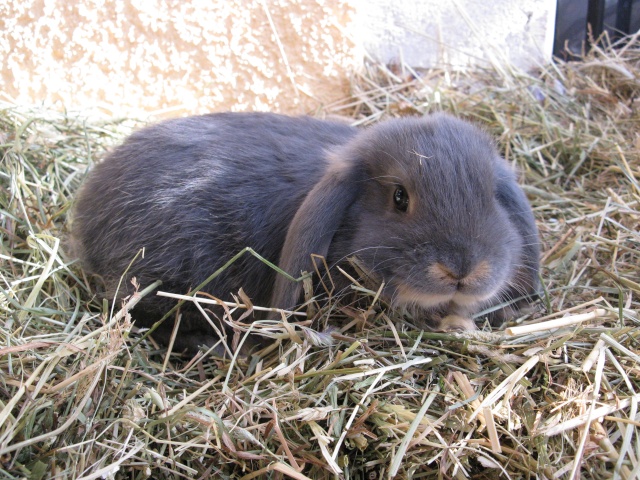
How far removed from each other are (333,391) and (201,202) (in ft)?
3.74

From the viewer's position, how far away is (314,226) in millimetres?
2527

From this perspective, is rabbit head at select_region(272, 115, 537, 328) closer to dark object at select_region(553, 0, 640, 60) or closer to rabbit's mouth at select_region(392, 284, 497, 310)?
rabbit's mouth at select_region(392, 284, 497, 310)

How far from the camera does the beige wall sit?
4.08 meters

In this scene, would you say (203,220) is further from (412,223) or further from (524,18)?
(524,18)

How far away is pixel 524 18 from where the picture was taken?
15.1 ft

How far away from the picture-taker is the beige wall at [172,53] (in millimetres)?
4082

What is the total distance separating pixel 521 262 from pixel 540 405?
66 cm

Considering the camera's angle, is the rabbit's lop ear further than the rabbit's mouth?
Yes

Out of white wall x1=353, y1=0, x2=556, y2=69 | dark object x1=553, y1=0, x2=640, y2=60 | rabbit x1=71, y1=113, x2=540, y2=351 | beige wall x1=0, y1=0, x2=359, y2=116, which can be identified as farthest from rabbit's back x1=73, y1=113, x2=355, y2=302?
dark object x1=553, y1=0, x2=640, y2=60

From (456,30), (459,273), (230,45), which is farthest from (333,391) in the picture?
(456,30)

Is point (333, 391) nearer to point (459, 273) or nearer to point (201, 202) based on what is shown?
point (459, 273)

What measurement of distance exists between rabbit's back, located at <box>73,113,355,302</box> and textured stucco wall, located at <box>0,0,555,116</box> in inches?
49.9

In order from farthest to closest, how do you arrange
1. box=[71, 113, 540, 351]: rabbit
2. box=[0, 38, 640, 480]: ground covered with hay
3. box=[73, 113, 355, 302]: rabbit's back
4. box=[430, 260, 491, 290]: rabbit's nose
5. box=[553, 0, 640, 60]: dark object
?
1. box=[553, 0, 640, 60]: dark object
2. box=[73, 113, 355, 302]: rabbit's back
3. box=[71, 113, 540, 351]: rabbit
4. box=[430, 260, 491, 290]: rabbit's nose
5. box=[0, 38, 640, 480]: ground covered with hay

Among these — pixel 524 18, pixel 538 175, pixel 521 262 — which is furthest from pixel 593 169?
pixel 521 262
